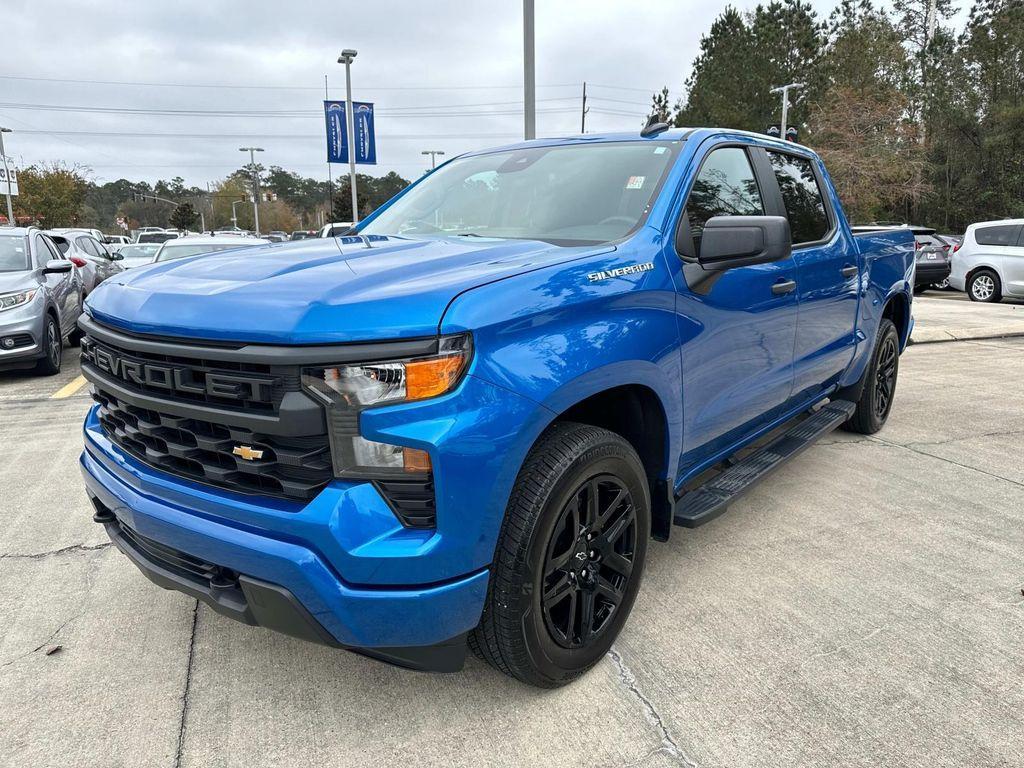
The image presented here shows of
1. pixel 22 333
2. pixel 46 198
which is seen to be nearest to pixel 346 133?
pixel 22 333

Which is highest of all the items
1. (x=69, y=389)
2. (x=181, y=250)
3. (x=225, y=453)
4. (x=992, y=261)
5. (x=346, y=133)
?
(x=346, y=133)

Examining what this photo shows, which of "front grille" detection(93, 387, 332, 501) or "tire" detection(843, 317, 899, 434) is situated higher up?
"front grille" detection(93, 387, 332, 501)

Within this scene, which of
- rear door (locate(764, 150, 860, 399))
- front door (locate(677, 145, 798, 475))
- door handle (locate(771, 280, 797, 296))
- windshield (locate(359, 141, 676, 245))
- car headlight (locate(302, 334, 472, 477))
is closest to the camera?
car headlight (locate(302, 334, 472, 477))

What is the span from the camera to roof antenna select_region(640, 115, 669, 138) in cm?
327

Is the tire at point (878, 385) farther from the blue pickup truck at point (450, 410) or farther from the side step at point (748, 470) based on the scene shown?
the blue pickup truck at point (450, 410)

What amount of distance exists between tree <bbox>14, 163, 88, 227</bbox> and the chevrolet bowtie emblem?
180ft

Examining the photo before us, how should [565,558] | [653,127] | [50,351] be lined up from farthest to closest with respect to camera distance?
[50,351], [653,127], [565,558]

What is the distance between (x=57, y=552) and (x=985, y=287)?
58.4 feet

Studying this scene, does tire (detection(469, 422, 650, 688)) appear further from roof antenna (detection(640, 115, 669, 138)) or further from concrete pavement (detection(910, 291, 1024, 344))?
concrete pavement (detection(910, 291, 1024, 344))

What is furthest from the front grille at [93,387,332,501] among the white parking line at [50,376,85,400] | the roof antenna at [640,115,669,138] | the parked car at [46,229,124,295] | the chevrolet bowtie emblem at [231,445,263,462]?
the parked car at [46,229,124,295]

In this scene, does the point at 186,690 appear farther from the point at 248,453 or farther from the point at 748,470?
the point at 748,470

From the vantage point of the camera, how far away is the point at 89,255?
43.4 feet

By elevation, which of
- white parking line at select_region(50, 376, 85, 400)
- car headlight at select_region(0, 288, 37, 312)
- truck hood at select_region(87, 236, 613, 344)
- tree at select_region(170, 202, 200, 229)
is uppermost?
tree at select_region(170, 202, 200, 229)

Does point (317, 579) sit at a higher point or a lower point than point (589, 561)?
higher
